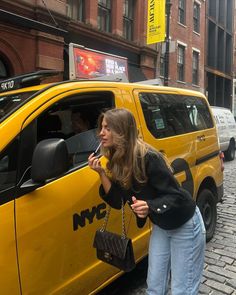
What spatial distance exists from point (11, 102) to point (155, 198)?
1337 mm

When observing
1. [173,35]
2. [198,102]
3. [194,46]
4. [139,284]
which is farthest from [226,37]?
[139,284]

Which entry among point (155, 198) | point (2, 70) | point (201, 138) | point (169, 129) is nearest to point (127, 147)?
point (155, 198)

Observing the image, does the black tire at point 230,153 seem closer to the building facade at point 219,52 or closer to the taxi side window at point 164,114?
the taxi side window at point 164,114

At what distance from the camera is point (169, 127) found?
4.27 meters

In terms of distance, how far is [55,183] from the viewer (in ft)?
8.93

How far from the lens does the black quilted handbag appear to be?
2.55 metres

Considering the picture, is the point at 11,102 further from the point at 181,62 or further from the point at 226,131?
the point at 181,62

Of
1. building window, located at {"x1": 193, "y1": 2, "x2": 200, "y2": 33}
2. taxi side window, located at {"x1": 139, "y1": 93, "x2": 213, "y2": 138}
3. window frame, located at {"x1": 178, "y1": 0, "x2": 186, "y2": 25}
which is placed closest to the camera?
taxi side window, located at {"x1": 139, "y1": 93, "x2": 213, "y2": 138}

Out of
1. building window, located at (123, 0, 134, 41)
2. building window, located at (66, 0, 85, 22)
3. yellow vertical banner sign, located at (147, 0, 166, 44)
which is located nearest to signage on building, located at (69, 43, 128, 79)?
yellow vertical banner sign, located at (147, 0, 166, 44)

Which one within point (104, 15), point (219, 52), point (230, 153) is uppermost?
point (219, 52)

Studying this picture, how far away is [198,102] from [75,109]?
259 cm

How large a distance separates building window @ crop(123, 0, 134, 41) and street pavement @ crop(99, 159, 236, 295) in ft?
46.3

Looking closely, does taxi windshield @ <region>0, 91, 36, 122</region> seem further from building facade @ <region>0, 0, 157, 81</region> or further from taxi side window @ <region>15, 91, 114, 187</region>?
building facade @ <region>0, 0, 157, 81</region>

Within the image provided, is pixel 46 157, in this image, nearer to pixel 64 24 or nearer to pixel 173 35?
pixel 64 24
